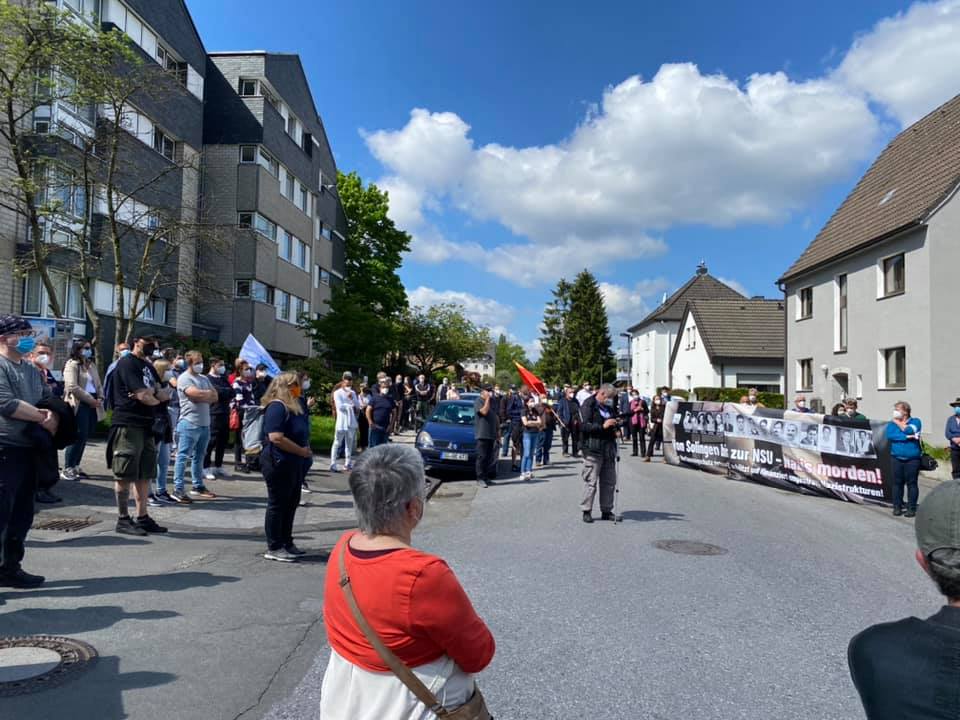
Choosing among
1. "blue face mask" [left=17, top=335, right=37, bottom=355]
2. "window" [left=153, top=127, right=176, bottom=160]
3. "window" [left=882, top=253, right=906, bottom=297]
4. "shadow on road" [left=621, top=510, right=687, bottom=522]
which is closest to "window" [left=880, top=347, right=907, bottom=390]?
"window" [left=882, top=253, right=906, bottom=297]

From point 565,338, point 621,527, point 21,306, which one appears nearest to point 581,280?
point 565,338

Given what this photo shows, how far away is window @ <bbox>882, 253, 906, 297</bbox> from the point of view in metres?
23.4

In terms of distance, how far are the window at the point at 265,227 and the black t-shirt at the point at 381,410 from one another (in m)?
A: 17.9

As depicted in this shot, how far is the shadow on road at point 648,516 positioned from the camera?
33.7 ft

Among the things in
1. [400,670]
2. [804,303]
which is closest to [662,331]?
[804,303]

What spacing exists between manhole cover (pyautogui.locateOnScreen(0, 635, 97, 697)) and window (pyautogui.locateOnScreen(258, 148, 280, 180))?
93.9 ft

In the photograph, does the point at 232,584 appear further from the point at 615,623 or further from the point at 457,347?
the point at 457,347

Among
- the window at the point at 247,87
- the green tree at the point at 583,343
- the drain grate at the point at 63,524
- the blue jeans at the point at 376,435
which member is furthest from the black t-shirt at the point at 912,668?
the green tree at the point at 583,343

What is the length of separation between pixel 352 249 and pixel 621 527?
139ft

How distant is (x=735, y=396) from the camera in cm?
3544

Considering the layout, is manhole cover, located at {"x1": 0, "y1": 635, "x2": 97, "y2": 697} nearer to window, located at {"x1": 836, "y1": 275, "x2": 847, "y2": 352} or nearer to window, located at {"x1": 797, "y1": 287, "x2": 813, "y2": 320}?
window, located at {"x1": 836, "y1": 275, "x2": 847, "y2": 352}

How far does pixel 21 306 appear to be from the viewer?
19.1 metres

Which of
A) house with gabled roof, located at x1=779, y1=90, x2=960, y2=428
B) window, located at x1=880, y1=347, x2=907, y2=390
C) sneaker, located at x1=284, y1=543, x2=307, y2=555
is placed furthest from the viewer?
window, located at x1=880, y1=347, x2=907, y2=390

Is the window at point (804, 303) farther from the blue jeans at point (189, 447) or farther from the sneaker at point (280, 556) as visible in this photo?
→ the sneaker at point (280, 556)
